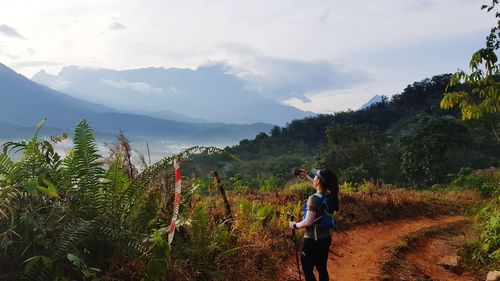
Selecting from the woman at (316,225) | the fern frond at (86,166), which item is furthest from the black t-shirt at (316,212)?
the fern frond at (86,166)

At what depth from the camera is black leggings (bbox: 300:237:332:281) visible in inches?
213

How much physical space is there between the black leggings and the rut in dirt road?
4.40ft

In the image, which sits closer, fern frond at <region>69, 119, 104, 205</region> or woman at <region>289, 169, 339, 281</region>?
fern frond at <region>69, 119, 104, 205</region>

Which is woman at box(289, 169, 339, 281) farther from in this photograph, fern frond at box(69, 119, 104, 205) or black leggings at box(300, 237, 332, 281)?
fern frond at box(69, 119, 104, 205)

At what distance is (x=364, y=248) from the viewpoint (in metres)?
9.23

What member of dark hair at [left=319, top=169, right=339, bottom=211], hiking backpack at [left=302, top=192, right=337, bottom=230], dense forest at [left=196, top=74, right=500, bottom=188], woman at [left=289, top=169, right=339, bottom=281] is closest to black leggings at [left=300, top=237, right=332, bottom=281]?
woman at [left=289, top=169, right=339, bottom=281]

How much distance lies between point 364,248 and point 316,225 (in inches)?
172

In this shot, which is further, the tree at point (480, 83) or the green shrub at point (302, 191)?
the green shrub at point (302, 191)

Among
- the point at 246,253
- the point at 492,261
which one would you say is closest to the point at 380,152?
the point at 492,261

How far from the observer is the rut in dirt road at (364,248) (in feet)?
24.3

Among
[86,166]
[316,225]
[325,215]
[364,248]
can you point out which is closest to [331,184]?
[325,215]

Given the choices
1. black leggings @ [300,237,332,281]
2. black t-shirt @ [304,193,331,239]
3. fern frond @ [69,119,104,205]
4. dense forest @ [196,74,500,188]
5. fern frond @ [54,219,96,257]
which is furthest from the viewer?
dense forest @ [196,74,500,188]

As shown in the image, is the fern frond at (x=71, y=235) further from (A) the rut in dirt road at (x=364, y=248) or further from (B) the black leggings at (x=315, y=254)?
(A) the rut in dirt road at (x=364, y=248)

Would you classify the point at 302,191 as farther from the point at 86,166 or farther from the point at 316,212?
the point at 86,166
